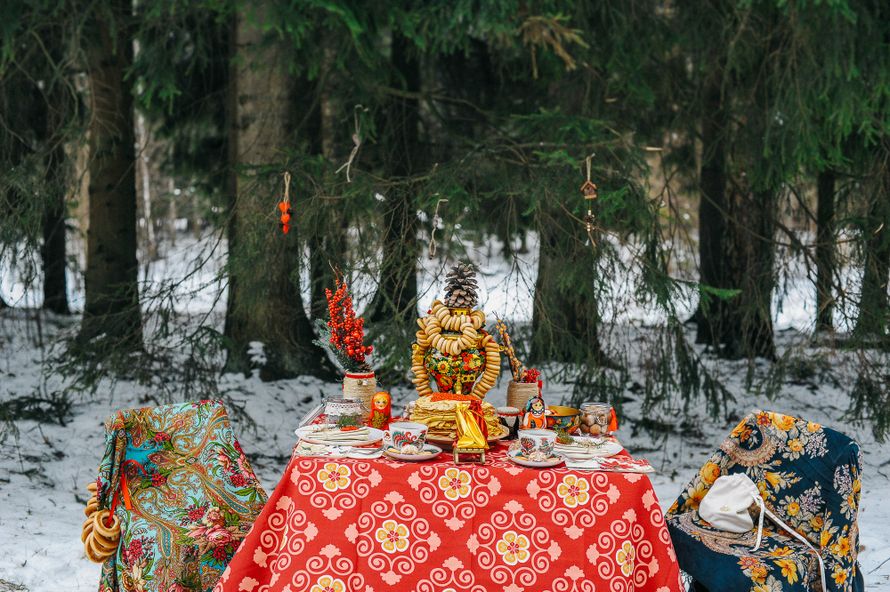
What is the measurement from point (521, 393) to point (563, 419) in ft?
0.85

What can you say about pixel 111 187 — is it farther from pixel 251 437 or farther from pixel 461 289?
pixel 461 289

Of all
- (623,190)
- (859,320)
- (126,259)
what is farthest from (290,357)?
(859,320)

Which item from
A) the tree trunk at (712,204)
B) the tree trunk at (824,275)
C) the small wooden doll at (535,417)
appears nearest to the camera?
the small wooden doll at (535,417)

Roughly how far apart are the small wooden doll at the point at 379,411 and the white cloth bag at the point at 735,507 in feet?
4.30

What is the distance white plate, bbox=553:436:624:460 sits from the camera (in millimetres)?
3207

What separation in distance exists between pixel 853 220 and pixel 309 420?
4.41 meters

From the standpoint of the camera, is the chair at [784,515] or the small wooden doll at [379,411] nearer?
the chair at [784,515]

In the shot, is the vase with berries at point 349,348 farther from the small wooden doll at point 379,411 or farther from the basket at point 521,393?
the basket at point 521,393

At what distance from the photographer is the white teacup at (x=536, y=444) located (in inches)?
122

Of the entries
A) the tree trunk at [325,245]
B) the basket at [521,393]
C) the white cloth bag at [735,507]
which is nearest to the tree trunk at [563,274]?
the tree trunk at [325,245]

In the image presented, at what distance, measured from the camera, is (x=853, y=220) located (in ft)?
20.3

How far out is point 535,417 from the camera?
341cm

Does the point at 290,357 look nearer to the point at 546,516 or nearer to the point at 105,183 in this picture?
the point at 105,183

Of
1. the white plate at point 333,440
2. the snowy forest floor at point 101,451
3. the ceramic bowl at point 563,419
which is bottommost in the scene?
the snowy forest floor at point 101,451
